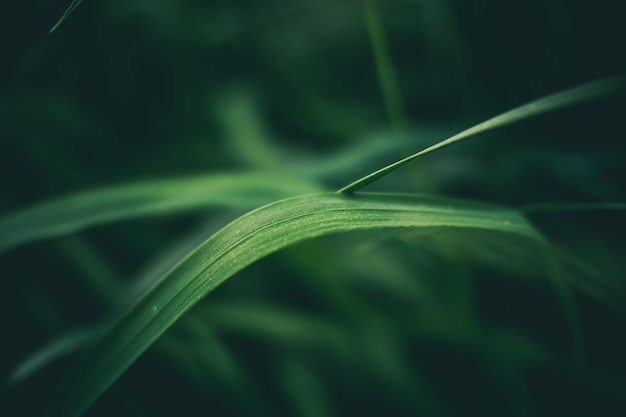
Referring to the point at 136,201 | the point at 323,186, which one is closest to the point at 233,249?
the point at 136,201

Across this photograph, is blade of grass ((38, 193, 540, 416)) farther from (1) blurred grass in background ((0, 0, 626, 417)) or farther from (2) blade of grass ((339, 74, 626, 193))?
(1) blurred grass in background ((0, 0, 626, 417))

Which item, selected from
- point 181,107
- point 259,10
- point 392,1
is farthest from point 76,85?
point 392,1

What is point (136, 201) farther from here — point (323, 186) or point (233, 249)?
point (323, 186)

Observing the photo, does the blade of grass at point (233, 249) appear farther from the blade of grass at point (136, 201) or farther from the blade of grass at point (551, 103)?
the blade of grass at point (136, 201)

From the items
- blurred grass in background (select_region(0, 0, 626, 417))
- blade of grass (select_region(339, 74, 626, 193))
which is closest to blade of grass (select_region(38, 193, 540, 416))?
blade of grass (select_region(339, 74, 626, 193))

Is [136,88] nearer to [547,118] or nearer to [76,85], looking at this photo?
[76,85]
